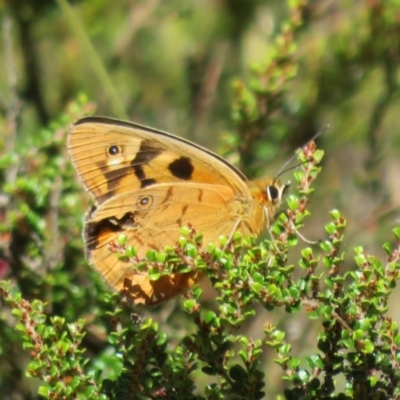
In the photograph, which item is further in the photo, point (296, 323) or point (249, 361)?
point (296, 323)

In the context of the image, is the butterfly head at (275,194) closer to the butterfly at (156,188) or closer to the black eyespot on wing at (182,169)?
the butterfly at (156,188)

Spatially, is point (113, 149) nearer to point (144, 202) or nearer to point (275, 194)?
point (144, 202)

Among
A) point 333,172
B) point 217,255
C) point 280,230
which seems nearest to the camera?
point 217,255

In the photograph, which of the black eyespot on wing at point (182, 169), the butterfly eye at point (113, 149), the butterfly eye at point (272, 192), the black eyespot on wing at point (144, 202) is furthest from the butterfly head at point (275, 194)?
the butterfly eye at point (113, 149)

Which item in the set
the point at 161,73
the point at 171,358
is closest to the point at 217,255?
the point at 171,358

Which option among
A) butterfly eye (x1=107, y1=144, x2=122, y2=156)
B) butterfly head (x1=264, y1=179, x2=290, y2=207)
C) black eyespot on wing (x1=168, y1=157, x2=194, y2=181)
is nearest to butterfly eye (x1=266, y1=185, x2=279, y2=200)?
butterfly head (x1=264, y1=179, x2=290, y2=207)

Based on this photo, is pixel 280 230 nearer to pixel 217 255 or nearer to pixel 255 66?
pixel 217 255

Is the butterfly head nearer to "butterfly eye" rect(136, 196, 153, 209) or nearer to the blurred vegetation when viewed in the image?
the blurred vegetation
